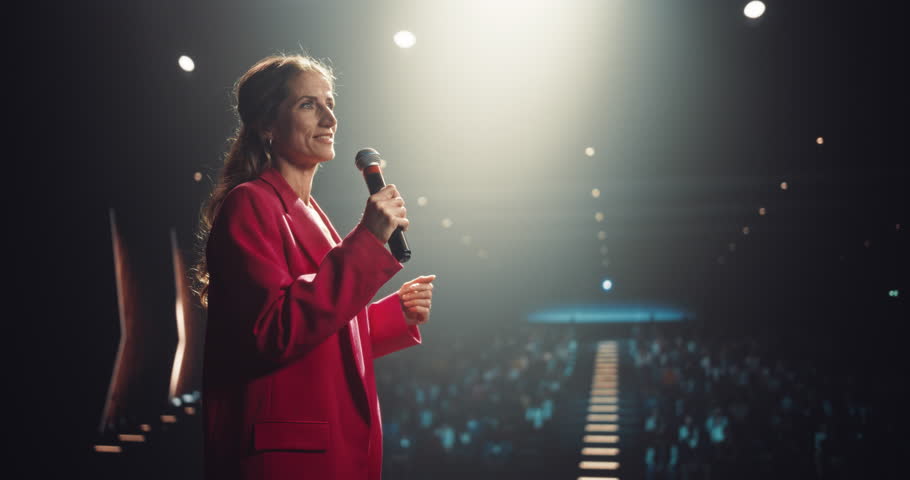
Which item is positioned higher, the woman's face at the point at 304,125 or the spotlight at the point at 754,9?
the spotlight at the point at 754,9

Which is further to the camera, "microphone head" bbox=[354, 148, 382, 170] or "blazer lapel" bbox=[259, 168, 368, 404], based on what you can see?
"microphone head" bbox=[354, 148, 382, 170]

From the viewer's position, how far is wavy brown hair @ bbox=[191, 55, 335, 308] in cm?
115

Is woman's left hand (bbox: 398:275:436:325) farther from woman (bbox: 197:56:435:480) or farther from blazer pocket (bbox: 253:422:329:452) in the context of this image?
blazer pocket (bbox: 253:422:329:452)

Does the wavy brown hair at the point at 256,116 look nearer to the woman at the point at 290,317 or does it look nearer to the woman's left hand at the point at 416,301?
the woman at the point at 290,317

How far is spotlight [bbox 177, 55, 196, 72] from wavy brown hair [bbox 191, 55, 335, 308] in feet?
10.2

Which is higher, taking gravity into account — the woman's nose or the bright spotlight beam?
the bright spotlight beam

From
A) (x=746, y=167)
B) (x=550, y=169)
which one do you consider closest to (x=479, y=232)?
(x=550, y=169)

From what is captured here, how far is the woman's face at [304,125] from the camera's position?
1127 mm

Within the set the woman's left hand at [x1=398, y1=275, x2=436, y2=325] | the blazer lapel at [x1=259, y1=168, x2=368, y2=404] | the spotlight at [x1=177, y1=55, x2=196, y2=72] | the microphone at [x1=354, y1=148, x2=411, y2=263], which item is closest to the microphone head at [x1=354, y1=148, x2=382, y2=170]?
the microphone at [x1=354, y1=148, x2=411, y2=263]

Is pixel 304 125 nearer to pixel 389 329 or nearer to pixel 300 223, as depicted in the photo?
pixel 300 223

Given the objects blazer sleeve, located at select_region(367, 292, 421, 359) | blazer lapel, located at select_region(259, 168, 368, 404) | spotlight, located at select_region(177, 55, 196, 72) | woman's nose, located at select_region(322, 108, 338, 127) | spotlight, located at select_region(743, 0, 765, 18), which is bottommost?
blazer sleeve, located at select_region(367, 292, 421, 359)

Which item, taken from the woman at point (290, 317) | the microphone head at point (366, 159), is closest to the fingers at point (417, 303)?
the woman at point (290, 317)

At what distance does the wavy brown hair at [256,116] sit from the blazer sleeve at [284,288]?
0.63 ft

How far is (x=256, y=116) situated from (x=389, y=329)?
1.66 feet
